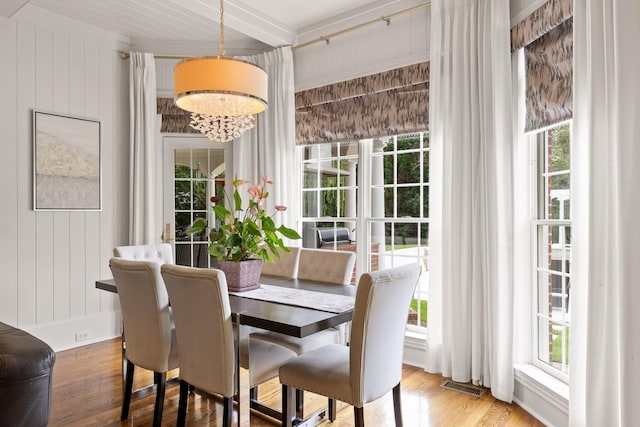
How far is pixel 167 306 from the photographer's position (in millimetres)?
2389

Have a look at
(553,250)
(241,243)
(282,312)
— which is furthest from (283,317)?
(553,250)

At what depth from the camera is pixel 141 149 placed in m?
4.47

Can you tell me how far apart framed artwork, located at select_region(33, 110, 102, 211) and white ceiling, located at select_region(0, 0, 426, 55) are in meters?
0.93

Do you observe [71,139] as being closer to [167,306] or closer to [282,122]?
[282,122]

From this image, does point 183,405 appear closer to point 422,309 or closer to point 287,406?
point 287,406

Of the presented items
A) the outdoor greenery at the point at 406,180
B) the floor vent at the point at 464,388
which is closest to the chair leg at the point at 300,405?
the floor vent at the point at 464,388

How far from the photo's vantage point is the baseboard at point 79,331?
3929 millimetres

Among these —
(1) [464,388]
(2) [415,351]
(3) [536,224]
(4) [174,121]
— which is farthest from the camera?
(4) [174,121]

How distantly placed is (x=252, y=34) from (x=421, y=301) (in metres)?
2.86

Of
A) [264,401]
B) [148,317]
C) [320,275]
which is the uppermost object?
[320,275]

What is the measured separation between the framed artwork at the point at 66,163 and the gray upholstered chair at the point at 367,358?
287cm

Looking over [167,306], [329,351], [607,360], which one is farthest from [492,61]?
[167,306]

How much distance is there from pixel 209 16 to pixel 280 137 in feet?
4.11

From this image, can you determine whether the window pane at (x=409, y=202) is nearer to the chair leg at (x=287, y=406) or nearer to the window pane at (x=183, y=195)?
the chair leg at (x=287, y=406)
